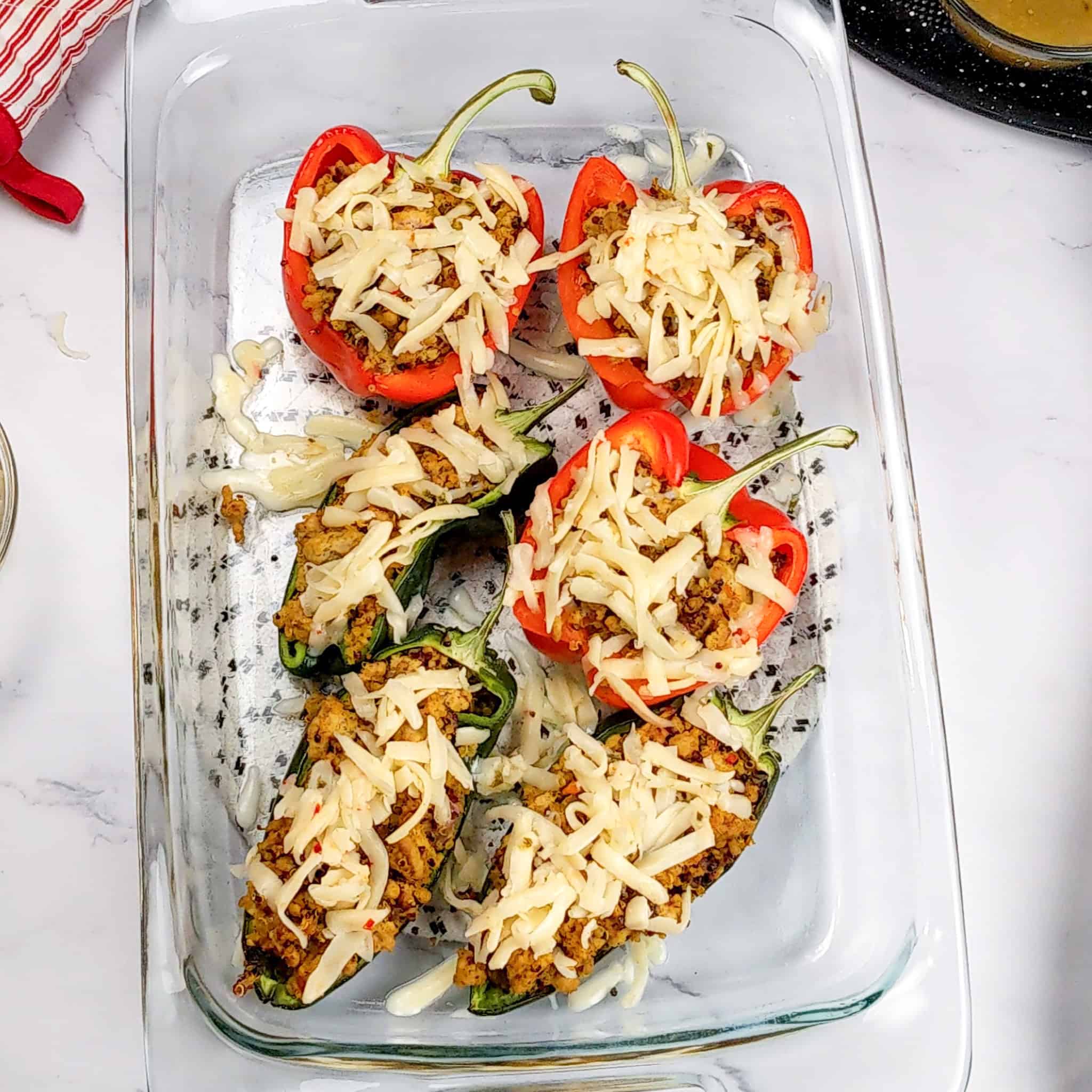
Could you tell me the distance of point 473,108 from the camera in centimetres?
158

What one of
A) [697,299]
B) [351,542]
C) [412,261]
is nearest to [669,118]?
[697,299]

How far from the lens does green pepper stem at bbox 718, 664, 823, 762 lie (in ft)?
4.99

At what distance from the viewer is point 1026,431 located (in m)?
1.86

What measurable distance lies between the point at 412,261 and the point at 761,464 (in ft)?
1.67

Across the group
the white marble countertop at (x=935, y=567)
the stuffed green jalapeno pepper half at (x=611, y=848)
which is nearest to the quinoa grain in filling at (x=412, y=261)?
the white marble countertop at (x=935, y=567)

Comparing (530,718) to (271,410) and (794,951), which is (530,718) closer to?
(794,951)

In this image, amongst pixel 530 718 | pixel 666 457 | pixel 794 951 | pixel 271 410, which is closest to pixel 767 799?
pixel 794 951

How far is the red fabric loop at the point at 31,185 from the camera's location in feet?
5.50

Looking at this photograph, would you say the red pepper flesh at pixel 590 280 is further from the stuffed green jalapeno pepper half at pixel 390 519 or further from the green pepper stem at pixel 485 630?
the green pepper stem at pixel 485 630

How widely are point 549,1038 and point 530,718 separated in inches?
15.9

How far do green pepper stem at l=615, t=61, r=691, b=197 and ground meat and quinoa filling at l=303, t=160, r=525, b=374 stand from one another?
0.72 feet

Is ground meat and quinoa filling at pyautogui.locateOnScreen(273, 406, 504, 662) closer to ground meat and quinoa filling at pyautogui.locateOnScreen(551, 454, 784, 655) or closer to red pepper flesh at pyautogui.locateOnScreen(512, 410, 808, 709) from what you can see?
red pepper flesh at pyautogui.locateOnScreen(512, 410, 808, 709)

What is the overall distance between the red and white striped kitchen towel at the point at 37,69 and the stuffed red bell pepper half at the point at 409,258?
403 millimetres

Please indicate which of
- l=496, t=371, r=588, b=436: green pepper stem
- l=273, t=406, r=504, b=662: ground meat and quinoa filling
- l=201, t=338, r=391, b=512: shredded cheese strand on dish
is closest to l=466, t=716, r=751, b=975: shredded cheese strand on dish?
l=273, t=406, r=504, b=662: ground meat and quinoa filling
